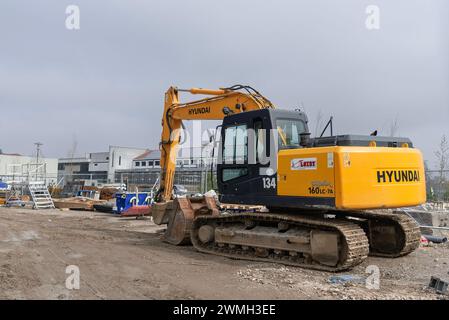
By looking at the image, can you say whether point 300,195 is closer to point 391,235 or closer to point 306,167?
point 306,167

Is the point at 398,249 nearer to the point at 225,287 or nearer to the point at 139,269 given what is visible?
the point at 225,287

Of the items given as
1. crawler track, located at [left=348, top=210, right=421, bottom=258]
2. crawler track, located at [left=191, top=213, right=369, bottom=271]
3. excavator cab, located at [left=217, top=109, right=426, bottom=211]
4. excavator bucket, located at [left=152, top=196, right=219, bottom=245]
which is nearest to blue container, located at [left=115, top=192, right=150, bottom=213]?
excavator bucket, located at [left=152, top=196, right=219, bottom=245]

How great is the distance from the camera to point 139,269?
7137mm

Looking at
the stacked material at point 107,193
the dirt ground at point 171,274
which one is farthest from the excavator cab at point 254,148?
the stacked material at point 107,193

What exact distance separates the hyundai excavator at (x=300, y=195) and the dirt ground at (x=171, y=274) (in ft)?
1.27

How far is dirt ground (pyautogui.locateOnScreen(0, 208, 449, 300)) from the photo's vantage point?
564cm

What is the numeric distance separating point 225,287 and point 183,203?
14.0 feet

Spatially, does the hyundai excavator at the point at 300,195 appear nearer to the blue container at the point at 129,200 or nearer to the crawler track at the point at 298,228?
the crawler track at the point at 298,228

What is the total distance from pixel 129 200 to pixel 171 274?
39.1ft

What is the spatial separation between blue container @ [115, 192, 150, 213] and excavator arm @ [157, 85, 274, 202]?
6292mm

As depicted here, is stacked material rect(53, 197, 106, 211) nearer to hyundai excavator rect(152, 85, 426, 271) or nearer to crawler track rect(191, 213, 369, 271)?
hyundai excavator rect(152, 85, 426, 271)

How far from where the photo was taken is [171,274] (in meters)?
6.79

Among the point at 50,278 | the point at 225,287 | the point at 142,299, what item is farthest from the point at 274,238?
the point at 50,278

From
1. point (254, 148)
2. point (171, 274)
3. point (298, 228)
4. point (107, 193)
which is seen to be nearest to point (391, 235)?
point (298, 228)
